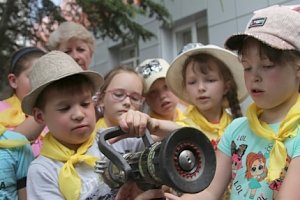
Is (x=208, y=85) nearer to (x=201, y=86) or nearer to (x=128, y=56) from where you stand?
(x=201, y=86)

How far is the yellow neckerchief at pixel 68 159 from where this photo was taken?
1.75 meters

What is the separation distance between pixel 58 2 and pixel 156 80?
2976 mm

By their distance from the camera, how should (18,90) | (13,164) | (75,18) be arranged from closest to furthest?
(13,164) < (18,90) < (75,18)

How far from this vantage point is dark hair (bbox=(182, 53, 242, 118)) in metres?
2.38

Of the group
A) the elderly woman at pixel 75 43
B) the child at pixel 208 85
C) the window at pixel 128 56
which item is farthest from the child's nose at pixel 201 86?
the window at pixel 128 56

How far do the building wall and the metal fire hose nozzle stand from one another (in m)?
4.24

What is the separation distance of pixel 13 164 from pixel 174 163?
3.40ft

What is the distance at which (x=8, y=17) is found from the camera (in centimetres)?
553

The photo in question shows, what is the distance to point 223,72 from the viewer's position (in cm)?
244

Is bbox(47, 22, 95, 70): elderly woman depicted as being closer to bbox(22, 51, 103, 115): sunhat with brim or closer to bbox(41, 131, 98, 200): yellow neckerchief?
bbox(22, 51, 103, 115): sunhat with brim

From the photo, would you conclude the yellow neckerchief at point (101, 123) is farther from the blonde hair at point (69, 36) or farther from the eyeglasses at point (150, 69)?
the blonde hair at point (69, 36)

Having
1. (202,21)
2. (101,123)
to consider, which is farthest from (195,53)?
(202,21)

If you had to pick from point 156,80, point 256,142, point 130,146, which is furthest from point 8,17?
point 256,142

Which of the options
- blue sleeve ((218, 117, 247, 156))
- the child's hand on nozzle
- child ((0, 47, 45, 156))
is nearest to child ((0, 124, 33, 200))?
child ((0, 47, 45, 156))
